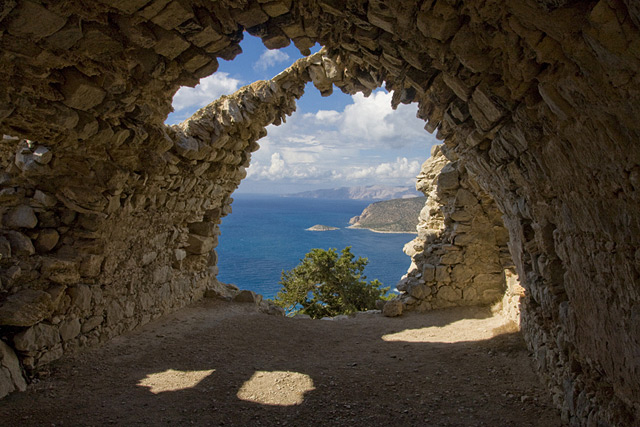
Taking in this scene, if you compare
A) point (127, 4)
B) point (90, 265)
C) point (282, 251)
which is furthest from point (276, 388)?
point (282, 251)

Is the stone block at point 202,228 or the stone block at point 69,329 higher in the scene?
the stone block at point 202,228

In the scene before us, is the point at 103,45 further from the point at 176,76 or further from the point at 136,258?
the point at 136,258

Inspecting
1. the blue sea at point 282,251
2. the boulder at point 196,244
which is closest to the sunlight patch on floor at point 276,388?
the boulder at point 196,244

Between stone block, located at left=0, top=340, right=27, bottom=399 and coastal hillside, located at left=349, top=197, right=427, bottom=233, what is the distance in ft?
137

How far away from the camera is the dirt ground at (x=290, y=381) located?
3488 millimetres

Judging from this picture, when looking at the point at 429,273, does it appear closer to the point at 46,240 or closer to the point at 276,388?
the point at 276,388

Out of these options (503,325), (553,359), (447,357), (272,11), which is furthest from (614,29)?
(503,325)

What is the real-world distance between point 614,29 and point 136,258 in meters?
6.67

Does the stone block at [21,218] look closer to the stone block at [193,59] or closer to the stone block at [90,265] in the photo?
the stone block at [90,265]

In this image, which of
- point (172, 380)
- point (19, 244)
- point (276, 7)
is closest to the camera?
point (276, 7)

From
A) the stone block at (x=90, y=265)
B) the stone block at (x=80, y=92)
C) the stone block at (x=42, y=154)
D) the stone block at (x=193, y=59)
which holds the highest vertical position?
the stone block at (x=193, y=59)

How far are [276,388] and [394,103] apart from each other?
13.2 ft

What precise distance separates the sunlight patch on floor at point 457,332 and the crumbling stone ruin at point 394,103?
4.14 ft

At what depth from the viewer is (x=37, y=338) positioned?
14.0ft
